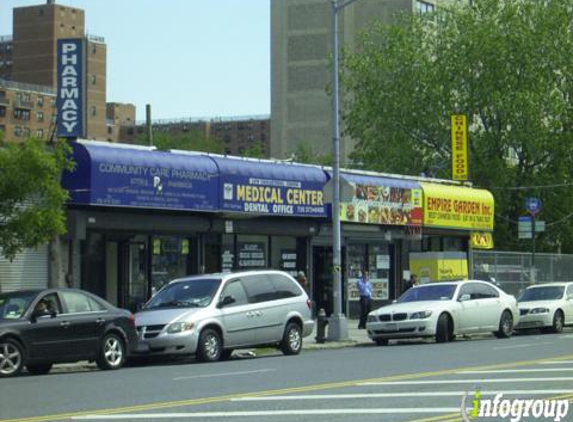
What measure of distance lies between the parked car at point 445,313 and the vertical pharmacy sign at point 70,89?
857cm

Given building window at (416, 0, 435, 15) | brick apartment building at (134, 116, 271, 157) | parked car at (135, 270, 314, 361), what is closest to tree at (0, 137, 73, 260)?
parked car at (135, 270, 314, 361)

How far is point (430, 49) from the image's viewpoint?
2459 inches

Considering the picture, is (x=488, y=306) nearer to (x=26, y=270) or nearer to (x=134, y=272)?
(x=134, y=272)

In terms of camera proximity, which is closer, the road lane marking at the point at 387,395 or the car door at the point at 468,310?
the road lane marking at the point at 387,395

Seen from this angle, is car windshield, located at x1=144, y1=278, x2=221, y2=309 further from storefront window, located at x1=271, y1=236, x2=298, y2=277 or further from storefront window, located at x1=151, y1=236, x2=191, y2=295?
storefront window, located at x1=271, y1=236, x2=298, y2=277

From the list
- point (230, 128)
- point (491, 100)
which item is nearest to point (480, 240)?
point (491, 100)

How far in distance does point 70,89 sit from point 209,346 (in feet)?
32.2

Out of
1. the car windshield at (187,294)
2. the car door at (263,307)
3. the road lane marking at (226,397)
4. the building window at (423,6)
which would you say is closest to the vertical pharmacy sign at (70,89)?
the car windshield at (187,294)

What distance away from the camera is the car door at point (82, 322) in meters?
21.2

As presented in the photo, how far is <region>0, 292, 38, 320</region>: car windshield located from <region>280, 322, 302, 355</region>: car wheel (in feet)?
20.2

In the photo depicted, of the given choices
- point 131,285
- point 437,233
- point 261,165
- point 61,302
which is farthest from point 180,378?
point 437,233

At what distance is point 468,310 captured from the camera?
97.8ft

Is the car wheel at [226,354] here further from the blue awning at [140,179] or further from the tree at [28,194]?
the blue awning at [140,179]

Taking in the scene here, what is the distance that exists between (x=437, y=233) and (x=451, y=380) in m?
27.5
